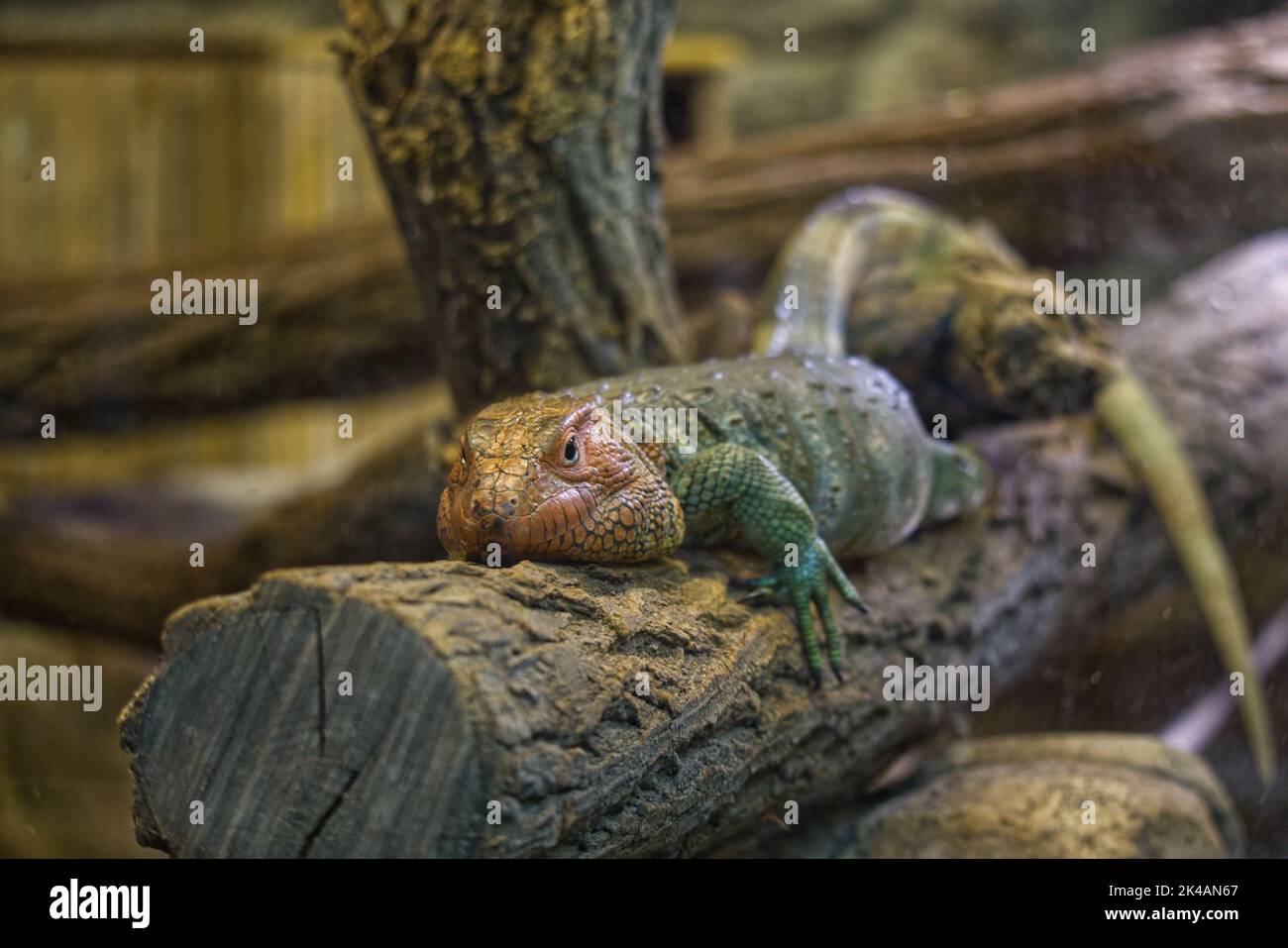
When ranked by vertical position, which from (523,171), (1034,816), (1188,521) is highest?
(523,171)

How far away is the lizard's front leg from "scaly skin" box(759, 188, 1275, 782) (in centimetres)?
158

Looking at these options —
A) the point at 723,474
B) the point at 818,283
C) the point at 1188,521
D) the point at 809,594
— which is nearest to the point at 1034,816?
the point at 809,594

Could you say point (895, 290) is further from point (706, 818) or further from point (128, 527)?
point (128, 527)

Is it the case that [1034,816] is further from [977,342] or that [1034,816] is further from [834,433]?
[977,342]

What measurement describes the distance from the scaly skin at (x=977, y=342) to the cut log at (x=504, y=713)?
1.42m

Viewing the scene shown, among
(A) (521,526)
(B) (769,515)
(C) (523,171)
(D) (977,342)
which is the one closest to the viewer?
(A) (521,526)

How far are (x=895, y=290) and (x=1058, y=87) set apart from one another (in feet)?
9.43

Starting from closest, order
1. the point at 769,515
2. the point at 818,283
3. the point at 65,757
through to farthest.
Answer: the point at 769,515
the point at 818,283
the point at 65,757

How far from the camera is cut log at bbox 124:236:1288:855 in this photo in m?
2.09

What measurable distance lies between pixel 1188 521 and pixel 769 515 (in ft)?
10.3

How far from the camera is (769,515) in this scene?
10.5 feet

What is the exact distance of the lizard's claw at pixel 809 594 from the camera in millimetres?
3199

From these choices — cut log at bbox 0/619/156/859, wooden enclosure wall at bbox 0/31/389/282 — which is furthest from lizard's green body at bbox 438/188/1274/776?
wooden enclosure wall at bbox 0/31/389/282
